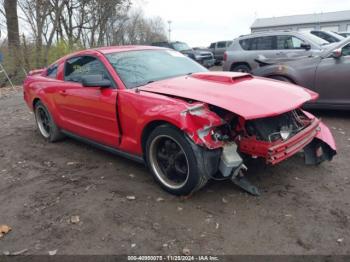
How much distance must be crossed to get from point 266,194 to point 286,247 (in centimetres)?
90

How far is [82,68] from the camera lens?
5.04 m

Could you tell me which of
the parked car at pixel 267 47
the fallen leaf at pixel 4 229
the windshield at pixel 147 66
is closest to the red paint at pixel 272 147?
the windshield at pixel 147 66

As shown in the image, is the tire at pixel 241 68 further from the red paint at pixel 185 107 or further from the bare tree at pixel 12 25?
the bare tree at pixel 12 25

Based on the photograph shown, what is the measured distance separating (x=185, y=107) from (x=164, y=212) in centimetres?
105

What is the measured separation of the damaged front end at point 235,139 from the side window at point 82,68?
1596 mm

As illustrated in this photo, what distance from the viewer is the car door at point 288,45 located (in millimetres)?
9814

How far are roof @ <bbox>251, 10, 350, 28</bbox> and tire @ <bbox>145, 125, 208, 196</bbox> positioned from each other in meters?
45.5

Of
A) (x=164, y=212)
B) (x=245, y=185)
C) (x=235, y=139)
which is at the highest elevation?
(x=235, y=139)

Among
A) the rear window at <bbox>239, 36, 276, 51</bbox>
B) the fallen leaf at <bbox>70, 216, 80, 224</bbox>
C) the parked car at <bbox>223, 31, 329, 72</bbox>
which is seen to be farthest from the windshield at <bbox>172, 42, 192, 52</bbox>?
the fallen leaf at <bbox>70, 216, 80, 224</bbox>

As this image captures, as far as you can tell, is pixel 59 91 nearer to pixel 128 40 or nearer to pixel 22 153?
pixel 22 153

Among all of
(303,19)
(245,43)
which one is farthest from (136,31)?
(245,43)

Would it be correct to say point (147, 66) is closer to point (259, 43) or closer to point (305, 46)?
point (305, 46)

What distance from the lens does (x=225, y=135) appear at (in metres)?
3.59

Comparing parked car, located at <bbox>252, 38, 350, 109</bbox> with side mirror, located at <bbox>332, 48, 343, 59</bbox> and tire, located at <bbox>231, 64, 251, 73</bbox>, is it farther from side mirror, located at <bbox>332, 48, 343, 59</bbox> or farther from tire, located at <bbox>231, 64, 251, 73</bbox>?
tire, located at <bbox>231, 64, 251, 73</bbox>
